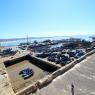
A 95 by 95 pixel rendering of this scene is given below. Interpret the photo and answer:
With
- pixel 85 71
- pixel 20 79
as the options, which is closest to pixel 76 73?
pixel 85 71

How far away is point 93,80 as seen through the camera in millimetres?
12141

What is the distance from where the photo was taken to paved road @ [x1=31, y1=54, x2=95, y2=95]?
10.2 metres

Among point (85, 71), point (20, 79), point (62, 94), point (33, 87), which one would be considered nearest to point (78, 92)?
point (62, 94)

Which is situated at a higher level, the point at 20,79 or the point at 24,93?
the point at 24,93

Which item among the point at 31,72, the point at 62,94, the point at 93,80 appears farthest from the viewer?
the point at 31,72

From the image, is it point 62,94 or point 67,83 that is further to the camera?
point 67,83

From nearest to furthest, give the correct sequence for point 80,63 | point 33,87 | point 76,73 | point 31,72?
point 33,87 < point 76,73 < point 80,63 < point 31,72

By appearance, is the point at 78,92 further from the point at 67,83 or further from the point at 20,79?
the point at 20,79

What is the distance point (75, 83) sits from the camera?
1162 centimetres

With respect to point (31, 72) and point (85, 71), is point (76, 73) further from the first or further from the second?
point (31, 72)

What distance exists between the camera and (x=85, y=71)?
1426cm

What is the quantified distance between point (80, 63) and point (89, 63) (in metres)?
1.19

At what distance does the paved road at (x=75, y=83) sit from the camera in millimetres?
10156

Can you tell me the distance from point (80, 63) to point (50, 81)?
20.7 feet
